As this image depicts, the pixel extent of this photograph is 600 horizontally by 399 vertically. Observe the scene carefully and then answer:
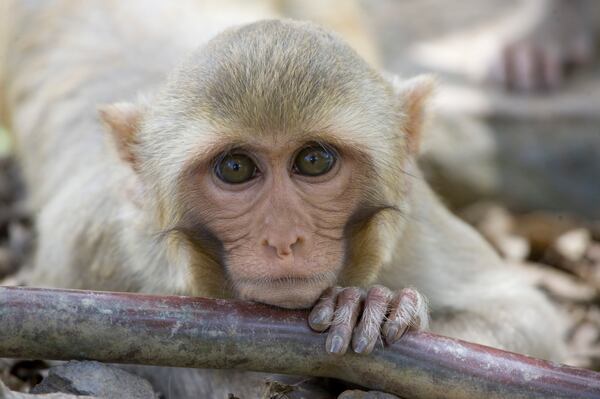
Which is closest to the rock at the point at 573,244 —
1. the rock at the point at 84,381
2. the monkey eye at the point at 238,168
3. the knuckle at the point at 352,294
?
the knuckle at the point at 352,294

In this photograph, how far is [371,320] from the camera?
13.5 feet

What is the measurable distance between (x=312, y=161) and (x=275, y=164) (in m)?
0.16

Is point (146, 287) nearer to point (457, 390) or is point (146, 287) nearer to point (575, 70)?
point (457, 390)

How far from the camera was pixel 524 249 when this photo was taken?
8.45 m

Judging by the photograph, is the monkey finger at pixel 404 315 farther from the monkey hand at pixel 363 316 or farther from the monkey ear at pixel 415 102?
the monkey ear at pixel 415 102

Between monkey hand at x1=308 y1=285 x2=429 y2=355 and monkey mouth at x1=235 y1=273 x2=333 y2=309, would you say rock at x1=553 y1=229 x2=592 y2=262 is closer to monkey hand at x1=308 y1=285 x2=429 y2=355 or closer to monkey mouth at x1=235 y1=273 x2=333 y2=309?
monkey hand at x1=308 y1=285 x2=429 y2=355

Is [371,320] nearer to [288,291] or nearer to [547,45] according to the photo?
[288,291]

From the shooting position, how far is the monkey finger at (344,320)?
3.97 meters

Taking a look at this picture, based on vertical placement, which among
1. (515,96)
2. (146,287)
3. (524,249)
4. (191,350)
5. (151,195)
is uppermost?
(515,96)

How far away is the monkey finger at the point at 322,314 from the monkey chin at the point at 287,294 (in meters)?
0.04

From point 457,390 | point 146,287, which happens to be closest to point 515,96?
point 146,287

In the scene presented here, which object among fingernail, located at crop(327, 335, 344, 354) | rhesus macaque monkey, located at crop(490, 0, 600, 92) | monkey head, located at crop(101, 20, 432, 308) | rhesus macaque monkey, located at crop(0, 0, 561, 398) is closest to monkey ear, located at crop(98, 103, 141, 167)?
rhesus macaque monkey, located at crop(0, 0, 561, 398)

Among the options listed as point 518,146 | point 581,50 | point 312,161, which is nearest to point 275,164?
point 312,161

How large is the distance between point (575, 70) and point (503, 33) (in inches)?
38.6
